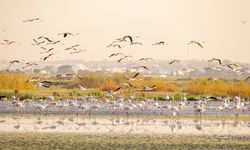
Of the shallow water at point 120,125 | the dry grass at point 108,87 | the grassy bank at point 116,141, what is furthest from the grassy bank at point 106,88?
the grassy bank at point 116,141

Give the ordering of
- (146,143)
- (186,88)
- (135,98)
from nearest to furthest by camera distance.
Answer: (146,143) < (135,98) < (186,88)

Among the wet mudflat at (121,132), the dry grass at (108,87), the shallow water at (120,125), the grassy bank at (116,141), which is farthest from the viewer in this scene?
the dry grass at (108,87)

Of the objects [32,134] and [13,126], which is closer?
[32,134]

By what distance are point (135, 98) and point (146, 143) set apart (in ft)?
64.4

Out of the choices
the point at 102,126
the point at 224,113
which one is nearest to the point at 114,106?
the point at 224,113

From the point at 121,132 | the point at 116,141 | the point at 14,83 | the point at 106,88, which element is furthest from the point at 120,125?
the point at 106,88

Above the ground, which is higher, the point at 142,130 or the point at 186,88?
the point at 186,88

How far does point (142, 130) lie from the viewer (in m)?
26.4

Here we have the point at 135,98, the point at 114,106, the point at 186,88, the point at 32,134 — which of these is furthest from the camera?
the point at 186,88

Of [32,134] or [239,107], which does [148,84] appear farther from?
→ [32,134]

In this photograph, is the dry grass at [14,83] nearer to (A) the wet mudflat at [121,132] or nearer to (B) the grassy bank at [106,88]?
(B) the grassy bank at [106,88]

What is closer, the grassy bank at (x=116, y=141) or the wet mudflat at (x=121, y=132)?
the grassy bank at (x=116, y=141)

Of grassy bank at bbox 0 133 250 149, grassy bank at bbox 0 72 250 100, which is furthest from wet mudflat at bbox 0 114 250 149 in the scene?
grassy bank at bbox 0 72 250 100

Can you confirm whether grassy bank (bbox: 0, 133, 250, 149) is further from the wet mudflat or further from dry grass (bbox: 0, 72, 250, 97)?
dry grass (bbox: 0, 72, 250, 97)
